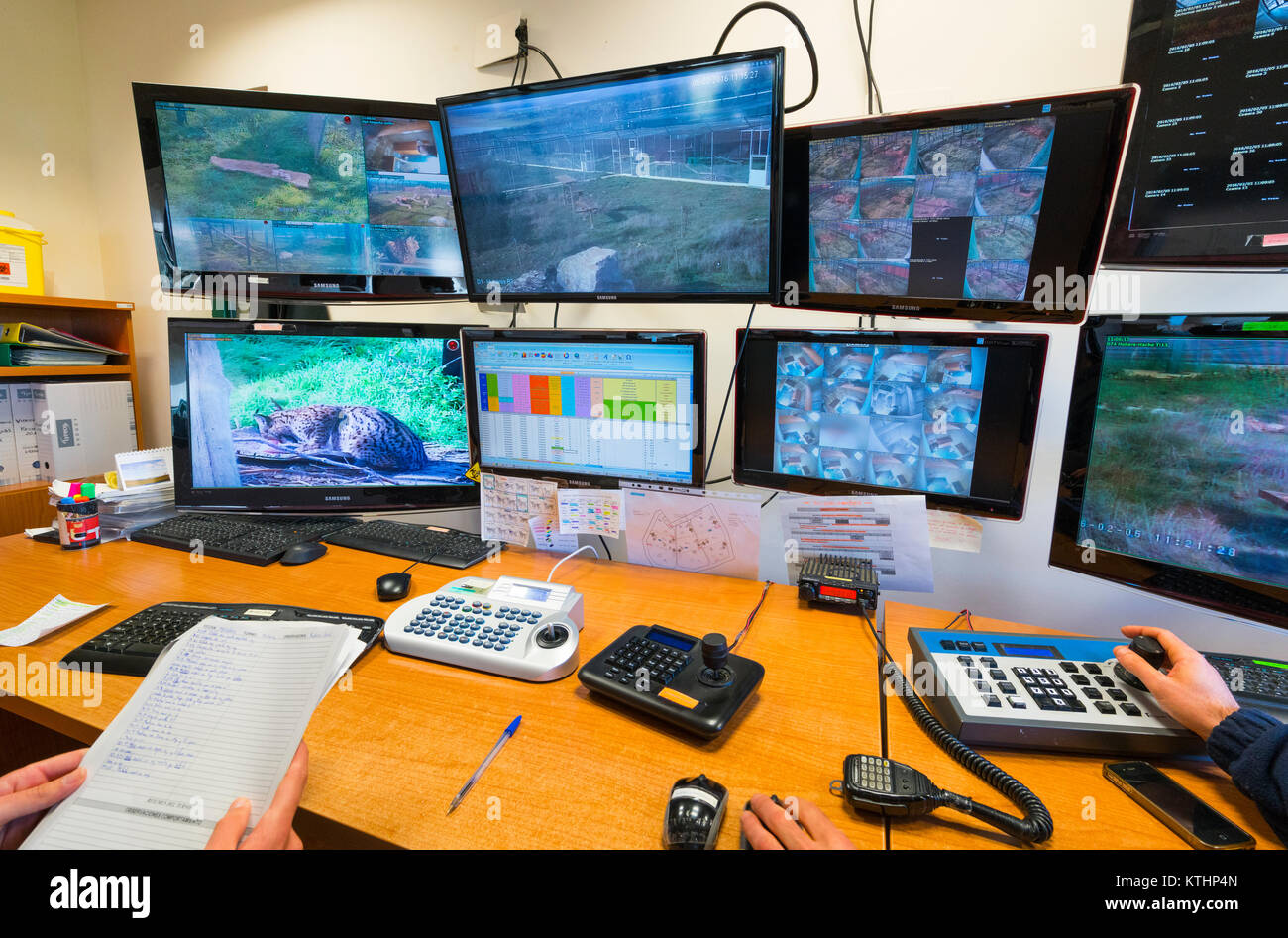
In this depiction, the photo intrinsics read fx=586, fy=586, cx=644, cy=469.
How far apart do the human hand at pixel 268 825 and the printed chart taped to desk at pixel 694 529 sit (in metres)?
0.80

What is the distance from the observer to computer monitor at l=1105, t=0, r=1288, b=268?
2.83ft

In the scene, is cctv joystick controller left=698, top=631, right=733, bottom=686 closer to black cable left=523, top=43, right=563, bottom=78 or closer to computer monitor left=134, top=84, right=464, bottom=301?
computer monitor left=134, top=84, right=464, bottom=301

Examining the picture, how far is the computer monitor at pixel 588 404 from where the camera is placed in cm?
122

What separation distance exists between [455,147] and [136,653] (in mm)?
1098

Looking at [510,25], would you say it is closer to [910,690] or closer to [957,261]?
[957,261]

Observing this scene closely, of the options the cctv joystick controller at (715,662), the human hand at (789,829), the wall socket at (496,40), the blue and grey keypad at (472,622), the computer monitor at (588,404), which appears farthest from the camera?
the wall socket at (496,40)

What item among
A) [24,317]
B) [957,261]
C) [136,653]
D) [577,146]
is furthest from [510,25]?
[24,317]

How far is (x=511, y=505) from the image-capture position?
143 centimetres

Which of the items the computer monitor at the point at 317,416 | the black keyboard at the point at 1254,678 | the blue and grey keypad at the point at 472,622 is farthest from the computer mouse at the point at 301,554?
the black keyboard at the point at 1254,678

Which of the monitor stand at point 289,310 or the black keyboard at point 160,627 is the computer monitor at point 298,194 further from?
the black keyboard at point 160,627

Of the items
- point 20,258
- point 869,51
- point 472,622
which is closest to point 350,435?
point 472,622

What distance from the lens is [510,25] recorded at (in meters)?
1.59

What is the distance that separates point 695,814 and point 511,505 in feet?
3.11
